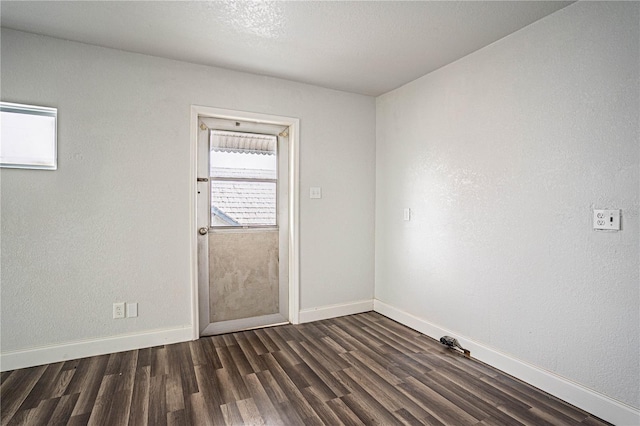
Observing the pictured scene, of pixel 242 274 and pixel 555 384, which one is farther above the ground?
pixel 242 274

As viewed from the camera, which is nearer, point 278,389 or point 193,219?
point 278,389

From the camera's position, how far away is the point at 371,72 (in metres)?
3.11

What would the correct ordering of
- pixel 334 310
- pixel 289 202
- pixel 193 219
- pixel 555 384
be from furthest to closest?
1. pixel 334 310
2. pixel 289 202
3. pixel 193 219
4. pixel 555 384

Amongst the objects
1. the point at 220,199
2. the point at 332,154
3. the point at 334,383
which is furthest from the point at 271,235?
the point at 334,383

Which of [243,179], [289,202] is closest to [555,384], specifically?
[289,202]

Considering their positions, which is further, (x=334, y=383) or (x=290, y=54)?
(x=290, y=54)

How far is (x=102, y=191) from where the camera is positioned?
2.65 meters

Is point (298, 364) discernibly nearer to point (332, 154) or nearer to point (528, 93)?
point (332, 154)

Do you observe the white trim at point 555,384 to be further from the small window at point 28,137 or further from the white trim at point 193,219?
the small window at point 28,137

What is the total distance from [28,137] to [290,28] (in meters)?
2.16

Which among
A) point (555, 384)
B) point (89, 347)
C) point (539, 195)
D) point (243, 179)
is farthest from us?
point (243, 179)

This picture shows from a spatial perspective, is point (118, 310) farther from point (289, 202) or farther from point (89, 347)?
point (289, 202)

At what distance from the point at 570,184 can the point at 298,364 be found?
2309mm

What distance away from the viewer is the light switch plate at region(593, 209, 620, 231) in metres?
1.85
